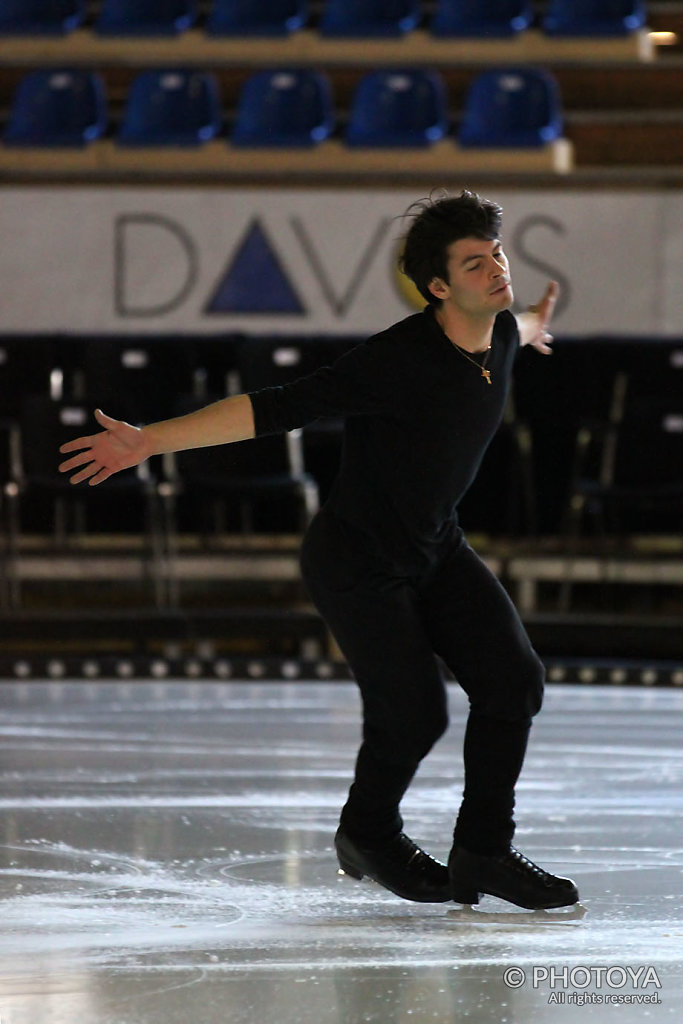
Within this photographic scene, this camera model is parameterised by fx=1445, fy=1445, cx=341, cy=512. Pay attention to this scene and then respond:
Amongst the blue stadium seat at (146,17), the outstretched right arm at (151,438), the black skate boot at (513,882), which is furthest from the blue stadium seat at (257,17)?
the black skate boot at (513,882)

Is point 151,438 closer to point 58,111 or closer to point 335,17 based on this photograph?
point 58,111

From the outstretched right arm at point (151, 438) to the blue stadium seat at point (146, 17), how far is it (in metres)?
6.03

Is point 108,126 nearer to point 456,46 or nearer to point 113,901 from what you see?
point 456,46

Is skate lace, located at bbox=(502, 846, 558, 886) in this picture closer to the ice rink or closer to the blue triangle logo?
the ice rink

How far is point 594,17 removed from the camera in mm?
7395

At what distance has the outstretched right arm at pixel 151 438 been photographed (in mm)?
2088

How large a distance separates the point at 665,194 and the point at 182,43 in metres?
2.67

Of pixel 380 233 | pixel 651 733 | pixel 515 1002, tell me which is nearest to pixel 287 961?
pixel 515 1002

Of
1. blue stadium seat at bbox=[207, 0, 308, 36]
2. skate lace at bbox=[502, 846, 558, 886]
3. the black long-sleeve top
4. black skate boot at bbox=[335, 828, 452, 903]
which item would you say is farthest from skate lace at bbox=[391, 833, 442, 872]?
blue stadium seat at bbox=[207, 0, 308, 36]

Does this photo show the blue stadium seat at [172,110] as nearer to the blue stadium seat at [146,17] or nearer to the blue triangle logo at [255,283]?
the blue stadium seat at [146,17]

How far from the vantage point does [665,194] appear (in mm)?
6836

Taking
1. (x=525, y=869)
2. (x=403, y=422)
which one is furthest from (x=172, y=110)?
(x=525, y=869)

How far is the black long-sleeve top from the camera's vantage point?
217 centimetres

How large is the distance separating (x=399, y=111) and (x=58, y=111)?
1749mm
